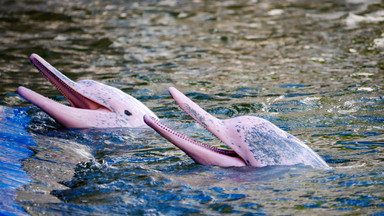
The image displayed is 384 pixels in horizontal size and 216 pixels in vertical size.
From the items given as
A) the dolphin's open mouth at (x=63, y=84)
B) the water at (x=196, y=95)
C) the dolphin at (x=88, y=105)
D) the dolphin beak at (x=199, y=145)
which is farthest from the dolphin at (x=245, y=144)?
the dolphin's open mouth at (x=63, y=84)

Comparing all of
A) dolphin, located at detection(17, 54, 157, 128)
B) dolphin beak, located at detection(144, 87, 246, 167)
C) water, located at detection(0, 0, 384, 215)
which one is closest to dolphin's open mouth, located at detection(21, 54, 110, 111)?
dolphin, located at detection(17, 54, 157, 128)

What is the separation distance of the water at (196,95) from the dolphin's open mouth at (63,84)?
43 cm

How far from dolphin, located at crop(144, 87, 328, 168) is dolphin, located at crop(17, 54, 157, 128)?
180 centimetres

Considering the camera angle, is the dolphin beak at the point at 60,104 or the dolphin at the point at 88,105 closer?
the dolphin beak at the point at 60,104

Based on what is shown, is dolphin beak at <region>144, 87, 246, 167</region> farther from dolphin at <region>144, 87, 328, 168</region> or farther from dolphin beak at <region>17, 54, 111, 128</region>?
dolphin beak at <region>17, 54, 111, 128</region>

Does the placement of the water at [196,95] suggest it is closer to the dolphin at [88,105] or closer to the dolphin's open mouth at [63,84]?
the dolphin at [88,105]

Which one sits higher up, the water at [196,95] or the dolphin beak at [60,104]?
the dolphin beak at [60,104]

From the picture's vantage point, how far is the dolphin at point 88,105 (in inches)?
271

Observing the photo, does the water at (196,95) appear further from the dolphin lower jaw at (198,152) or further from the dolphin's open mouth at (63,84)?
the dolphin's open mouth at (63,84)

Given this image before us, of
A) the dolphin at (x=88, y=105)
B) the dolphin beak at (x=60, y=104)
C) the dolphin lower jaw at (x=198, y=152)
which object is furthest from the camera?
the dolphin at (x=88, y=105)

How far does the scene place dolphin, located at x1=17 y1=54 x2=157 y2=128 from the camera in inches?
271

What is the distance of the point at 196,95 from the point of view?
384 inches

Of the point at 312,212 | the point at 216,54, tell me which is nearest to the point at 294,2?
the point at 216,54

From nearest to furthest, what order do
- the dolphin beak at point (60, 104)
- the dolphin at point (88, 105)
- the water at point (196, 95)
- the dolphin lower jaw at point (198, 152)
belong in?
the water at point (196, 95), the dolphin lower jaw at point (198, 152), the dolphin beak at point (60, 104), the dolphin at point (88, 105)
